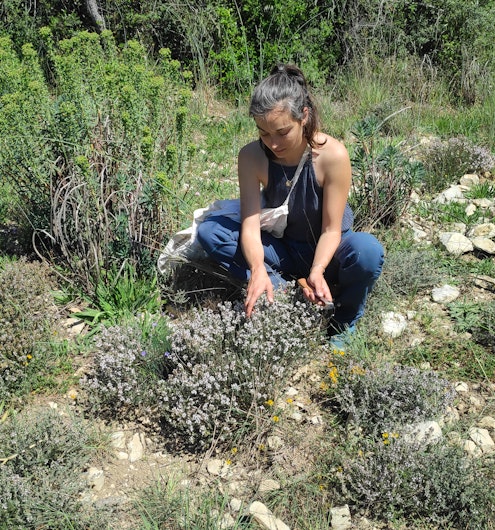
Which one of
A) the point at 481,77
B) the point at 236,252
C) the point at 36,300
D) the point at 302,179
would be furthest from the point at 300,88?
the point at 481,77

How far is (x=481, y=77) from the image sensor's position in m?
6.00

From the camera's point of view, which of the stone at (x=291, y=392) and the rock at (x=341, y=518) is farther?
the stone at (x=291, y=392)

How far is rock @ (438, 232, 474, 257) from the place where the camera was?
3.88 m

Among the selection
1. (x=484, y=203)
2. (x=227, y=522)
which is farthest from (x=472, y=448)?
(x=484, y=203)

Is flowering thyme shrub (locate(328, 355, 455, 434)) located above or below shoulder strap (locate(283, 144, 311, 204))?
below

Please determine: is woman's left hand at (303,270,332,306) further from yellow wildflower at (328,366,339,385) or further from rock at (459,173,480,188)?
rock at (459,173,480,188)

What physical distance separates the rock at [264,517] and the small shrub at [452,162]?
3.00 meters

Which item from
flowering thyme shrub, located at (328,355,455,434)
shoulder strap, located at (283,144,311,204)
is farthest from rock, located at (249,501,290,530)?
shoulder strap, located at (283,144,311,204)

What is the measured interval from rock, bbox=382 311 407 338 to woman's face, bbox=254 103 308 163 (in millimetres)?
1060

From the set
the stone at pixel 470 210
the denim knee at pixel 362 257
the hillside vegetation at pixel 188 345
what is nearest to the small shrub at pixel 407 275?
the hillside vegetation at pixel 188 345

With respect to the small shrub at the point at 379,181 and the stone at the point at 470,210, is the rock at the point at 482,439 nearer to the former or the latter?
the small shrub at the point at 379,181

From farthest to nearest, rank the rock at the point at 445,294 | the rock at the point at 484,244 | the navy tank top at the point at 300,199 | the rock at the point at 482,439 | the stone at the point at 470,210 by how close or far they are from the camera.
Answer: the stone at the point at 470,210, the rock at the point at 484,244, the rock at the point at 445,294, the navy tank top at the point at 300,199, the rock at the point at 482,439

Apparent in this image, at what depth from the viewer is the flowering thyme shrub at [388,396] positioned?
2.67 m

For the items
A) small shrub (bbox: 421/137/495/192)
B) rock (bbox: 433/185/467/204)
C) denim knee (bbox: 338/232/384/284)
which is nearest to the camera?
denim knee (bbox: 338/232/384/284)
